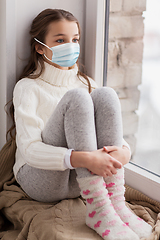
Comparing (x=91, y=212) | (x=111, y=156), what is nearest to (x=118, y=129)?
(x=111, y=156)

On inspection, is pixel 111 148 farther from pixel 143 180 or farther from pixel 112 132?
pixel 143 180

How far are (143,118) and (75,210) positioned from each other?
583 millimetres

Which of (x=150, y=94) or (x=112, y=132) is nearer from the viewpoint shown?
(x=112, y=132)

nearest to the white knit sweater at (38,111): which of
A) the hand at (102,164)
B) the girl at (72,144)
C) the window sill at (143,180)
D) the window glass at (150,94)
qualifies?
the girl at (72,144)

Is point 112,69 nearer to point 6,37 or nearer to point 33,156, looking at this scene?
point 6,37

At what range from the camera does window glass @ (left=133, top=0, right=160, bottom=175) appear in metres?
1.22

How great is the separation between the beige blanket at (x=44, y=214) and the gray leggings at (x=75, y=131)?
0.06 meters

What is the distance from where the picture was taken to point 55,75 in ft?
4.05

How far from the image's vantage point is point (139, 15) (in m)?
1.29

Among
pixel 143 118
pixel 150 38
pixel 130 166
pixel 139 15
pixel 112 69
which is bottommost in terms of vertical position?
pixel 130 166

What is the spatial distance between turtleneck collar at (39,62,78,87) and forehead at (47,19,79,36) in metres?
0.15

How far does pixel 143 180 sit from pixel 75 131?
1.66 ft

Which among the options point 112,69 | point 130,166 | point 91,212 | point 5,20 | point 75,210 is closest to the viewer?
point 91,212

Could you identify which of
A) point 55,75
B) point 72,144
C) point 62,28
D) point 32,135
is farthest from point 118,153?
point 62,28
